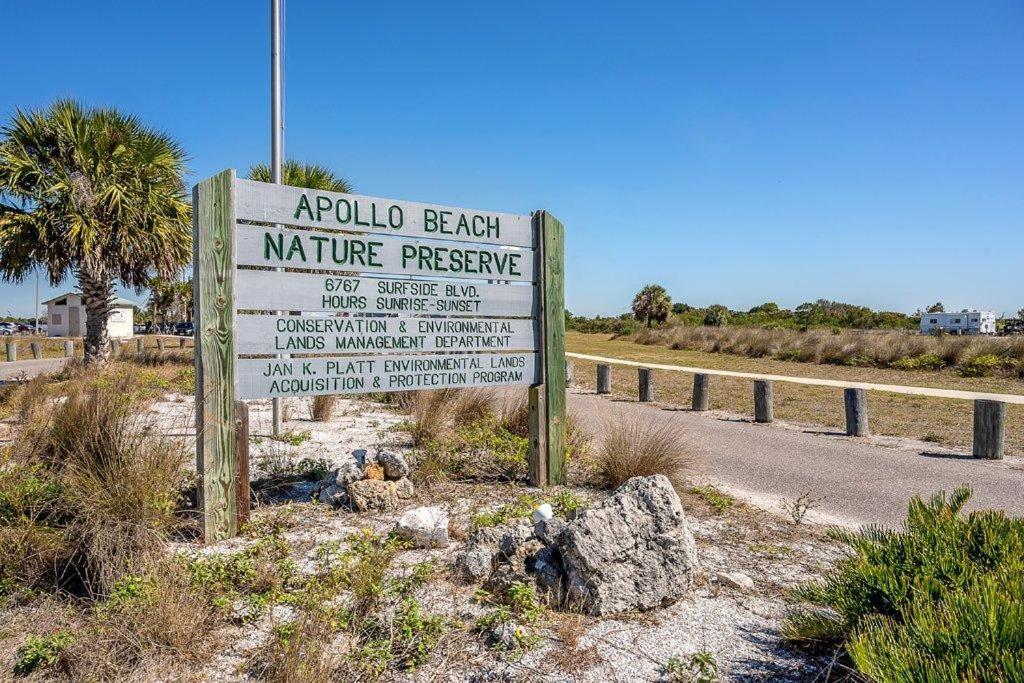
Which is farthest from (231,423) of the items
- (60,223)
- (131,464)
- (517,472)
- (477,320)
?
(60,223)

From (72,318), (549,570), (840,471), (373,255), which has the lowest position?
(840,471)

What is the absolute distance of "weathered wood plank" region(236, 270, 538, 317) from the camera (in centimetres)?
473

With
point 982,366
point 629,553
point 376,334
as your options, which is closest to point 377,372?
point 376,334

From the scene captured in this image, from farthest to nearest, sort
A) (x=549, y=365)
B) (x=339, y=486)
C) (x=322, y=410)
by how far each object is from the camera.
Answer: (x=322, y=410)
(x=549, y=365)
(x=339, y=486)

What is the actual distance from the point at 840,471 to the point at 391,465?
201 inches

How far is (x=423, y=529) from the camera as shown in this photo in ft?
13.8

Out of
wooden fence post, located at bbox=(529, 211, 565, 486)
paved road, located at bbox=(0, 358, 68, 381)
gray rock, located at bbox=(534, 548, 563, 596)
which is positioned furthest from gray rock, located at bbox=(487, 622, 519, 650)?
paved road, located at bbox=(0, 358, 68, 381)

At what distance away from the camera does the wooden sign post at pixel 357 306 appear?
4.50 metres

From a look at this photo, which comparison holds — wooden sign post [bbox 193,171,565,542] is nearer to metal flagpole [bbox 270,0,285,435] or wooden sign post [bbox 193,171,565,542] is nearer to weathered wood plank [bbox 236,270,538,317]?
weathered wood plank [bbox 236,270,538,317]

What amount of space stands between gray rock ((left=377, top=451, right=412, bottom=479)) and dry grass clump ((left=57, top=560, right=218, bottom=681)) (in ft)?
7.37

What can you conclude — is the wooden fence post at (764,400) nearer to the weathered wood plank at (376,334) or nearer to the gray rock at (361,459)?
the weathered wood plank at (376,334)

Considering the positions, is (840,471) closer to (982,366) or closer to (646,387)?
(646,387)

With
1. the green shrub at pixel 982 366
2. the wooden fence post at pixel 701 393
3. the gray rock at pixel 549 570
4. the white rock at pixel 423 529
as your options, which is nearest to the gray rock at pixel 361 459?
the white rock at pixel 423 529

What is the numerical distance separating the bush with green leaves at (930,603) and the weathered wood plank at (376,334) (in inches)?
135
